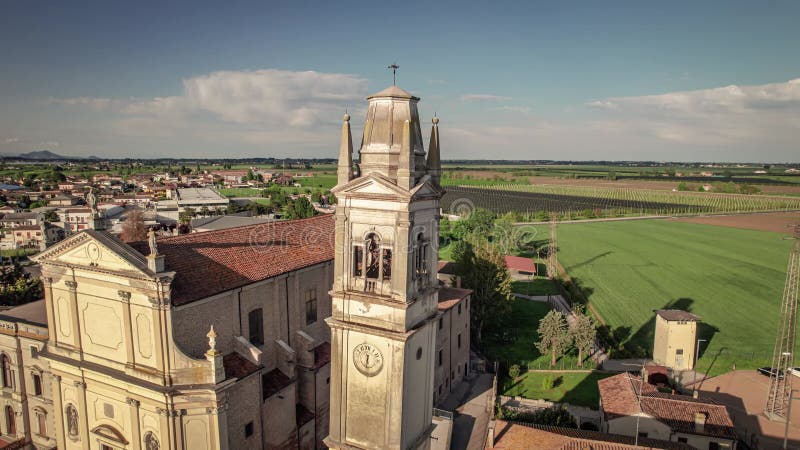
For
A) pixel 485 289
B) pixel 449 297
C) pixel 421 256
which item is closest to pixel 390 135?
pixel 421 256

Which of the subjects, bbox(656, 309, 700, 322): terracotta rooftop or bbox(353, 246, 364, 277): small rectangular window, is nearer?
bbox(353, 246, 364, 277): small rectangular window

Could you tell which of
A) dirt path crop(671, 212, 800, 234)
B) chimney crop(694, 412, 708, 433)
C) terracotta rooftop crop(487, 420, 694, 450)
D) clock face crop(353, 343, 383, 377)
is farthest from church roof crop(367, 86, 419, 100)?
dirt path crop(671, 212, 800, 234)

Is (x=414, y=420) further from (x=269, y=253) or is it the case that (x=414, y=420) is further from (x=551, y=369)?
(x=551, y=369)

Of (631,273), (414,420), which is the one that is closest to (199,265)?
(414,420)

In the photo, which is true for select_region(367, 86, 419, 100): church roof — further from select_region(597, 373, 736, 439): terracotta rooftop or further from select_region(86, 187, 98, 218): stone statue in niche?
select_region(597, 373, 736, 439): terracotta rooftop

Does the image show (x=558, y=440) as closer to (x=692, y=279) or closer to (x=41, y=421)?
(x=41, y=421)

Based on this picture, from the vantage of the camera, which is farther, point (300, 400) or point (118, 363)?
point (300, 400)

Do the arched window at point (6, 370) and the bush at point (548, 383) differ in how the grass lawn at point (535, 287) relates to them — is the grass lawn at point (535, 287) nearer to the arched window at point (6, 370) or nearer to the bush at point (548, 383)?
the bush at point (548, 383)
